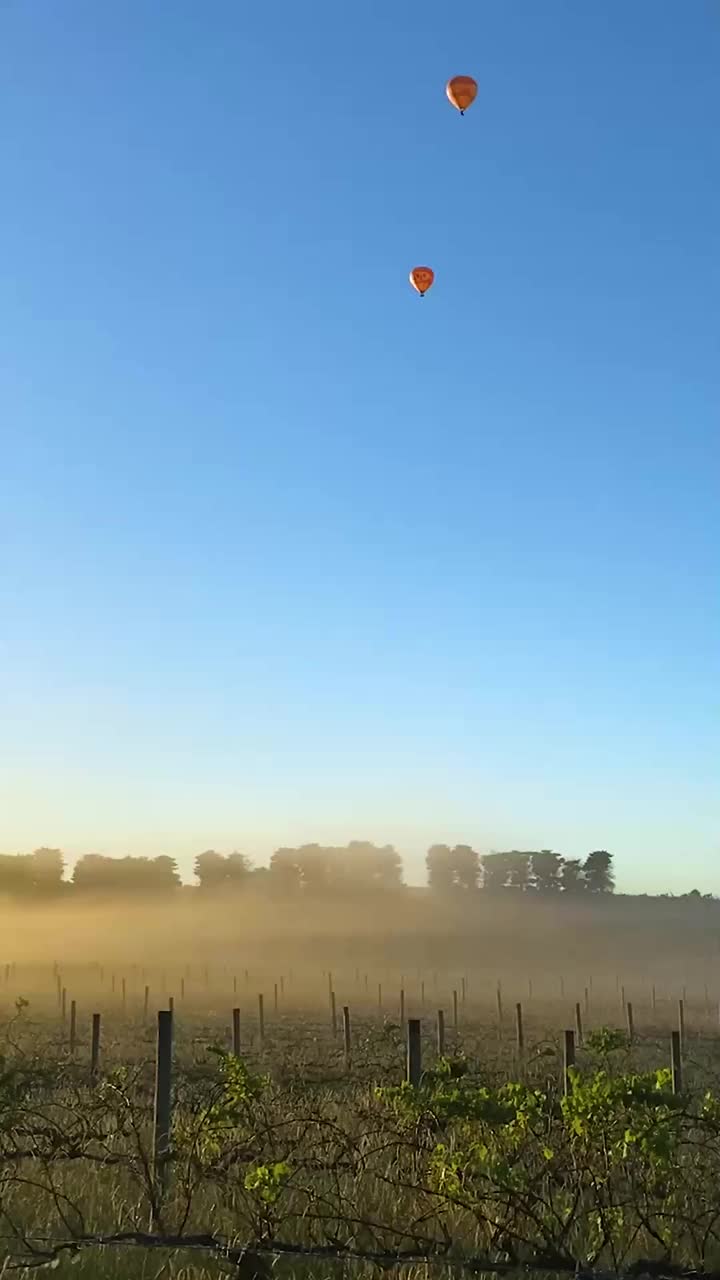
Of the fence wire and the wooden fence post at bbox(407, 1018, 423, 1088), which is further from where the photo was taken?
the wooden fence post at bbox(407, 1018, 423, 1088)

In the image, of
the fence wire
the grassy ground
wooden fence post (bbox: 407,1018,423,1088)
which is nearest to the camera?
the fence wire

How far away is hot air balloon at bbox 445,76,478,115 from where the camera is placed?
21547 mm

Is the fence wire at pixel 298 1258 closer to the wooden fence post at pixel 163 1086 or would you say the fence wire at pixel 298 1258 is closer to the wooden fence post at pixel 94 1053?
the wooden fence post at pixel 163 1086

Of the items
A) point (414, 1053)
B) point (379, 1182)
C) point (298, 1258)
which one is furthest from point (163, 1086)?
point (414, 1053)

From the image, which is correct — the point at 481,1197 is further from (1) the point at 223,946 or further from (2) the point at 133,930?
(2) the point at 133,930

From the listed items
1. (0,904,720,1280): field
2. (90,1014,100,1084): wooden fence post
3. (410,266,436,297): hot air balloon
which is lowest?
(90,1014,100,1084): wooden fence post

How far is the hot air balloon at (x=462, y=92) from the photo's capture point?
21547 mm

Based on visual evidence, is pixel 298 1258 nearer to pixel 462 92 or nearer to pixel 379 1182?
pixel 379 1182

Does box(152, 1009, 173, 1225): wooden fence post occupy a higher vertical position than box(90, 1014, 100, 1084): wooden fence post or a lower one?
higher

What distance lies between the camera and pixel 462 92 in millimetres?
21562

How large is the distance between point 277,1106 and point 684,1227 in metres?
6.81

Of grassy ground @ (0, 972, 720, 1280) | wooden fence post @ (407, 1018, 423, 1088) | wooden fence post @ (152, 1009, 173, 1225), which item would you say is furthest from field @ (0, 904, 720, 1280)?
wooden fence post @ (407, 1018, 423, 1088)

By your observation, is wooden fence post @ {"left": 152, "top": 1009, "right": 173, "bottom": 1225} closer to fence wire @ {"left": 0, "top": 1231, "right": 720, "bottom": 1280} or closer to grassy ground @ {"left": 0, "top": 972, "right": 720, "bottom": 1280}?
grassy ground @ {"left": 0, "top": 972, "right": 720, "bottom": 1280}

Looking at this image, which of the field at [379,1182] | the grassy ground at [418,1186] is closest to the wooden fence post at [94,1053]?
the field at [379,1182]
